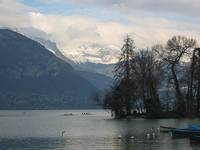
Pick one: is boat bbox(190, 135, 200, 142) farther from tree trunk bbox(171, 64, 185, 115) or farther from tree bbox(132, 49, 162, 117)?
tree bbox(132, 49, 162, 117)

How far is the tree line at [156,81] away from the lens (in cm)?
11388

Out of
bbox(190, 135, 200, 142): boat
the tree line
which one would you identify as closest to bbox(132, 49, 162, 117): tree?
the tree line

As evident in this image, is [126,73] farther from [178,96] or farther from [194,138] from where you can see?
[194,138]

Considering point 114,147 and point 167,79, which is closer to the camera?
point 114,147

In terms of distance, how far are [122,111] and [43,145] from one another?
63275 mm

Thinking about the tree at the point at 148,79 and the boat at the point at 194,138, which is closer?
the boat at the point at 194,138

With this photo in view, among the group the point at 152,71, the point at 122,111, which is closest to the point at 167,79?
the point at 152,71

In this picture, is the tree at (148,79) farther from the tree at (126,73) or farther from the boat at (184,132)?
the boat at (184,132)

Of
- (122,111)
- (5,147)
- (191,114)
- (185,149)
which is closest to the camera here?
(185,149)

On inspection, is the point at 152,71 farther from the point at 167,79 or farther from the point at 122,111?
the point at 122,111

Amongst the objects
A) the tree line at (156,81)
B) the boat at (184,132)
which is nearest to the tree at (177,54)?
the tree line at (156,81)

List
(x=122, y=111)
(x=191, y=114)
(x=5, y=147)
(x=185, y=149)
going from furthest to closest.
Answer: (x=122, y=111) < (x=191, y=114) < (x=5, y=147) < (x=185, y=149)

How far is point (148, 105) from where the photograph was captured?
4658 inches

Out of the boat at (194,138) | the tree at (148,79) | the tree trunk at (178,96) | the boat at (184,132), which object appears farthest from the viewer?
the tree at (148,79)
